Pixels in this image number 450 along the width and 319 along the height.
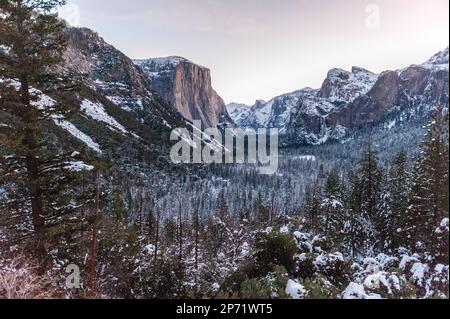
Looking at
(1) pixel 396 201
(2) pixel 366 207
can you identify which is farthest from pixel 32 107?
(2) pixel 366 207

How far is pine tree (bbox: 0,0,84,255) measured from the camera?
35.2 feet

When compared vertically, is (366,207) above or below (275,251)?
below

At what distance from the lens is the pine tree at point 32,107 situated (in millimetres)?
10727

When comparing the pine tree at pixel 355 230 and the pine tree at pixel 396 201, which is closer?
the pine tree at pixel 396 201

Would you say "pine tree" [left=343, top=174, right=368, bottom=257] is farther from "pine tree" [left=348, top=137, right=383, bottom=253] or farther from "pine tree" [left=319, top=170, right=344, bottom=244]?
"pine tree" [left=319, top=170, right=344, bottom=244]

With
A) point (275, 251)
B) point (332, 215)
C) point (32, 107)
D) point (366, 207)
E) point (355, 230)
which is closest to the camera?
point (275, 251)

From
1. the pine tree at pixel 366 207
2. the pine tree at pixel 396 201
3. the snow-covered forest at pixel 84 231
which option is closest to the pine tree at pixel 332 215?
the pine tree at pixel 366 207

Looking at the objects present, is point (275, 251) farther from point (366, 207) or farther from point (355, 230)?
point (366, 207)

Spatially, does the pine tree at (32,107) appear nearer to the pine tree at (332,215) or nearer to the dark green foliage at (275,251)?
the dark green foliage at (275,251)

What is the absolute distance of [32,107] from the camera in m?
11.0

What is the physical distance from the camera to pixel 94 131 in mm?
160625

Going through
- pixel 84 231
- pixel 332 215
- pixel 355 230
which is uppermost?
→ pixel 84 231
